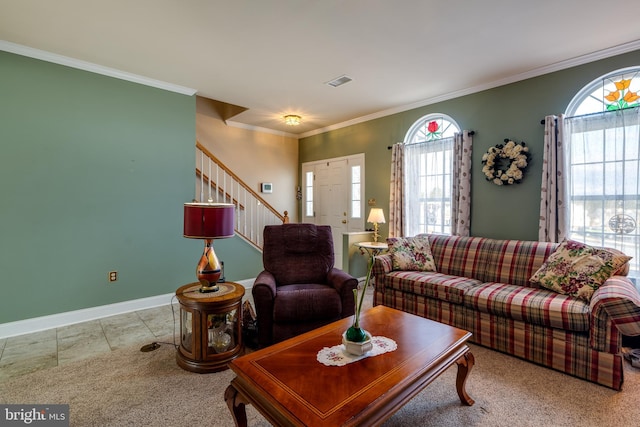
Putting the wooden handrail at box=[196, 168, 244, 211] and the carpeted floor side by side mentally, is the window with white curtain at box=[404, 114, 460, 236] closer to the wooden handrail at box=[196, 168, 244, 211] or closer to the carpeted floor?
the carpeted floor

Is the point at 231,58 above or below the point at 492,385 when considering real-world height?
above

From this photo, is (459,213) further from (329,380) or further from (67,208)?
(67,208)

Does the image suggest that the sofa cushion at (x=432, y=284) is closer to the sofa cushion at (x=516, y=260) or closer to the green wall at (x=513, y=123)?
the sofa cushion at (x=516, y=260)

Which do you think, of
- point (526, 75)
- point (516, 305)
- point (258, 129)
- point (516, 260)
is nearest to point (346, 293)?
point (516, 305)

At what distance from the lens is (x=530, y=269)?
2934 mm

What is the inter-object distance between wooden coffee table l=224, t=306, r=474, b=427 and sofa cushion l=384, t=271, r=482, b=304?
1040 mm

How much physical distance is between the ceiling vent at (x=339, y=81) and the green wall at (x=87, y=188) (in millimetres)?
1881

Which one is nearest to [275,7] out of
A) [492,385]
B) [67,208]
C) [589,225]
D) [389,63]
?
[389,63]

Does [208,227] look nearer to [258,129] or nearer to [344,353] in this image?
[344,353]

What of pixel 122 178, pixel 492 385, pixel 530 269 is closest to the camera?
pixel 492 385

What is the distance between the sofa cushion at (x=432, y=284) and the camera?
2.88 m

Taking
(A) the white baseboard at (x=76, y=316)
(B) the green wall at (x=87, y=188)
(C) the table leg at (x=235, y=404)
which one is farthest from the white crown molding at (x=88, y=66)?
(C) the table leg at (x=235, y=404)

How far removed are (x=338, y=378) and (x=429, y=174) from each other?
356 centimetres

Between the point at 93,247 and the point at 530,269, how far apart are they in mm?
4597
